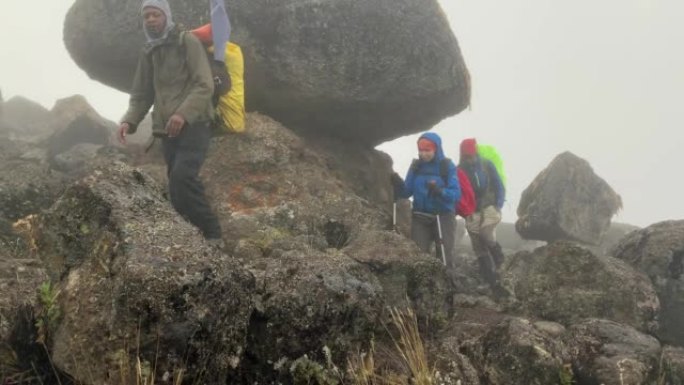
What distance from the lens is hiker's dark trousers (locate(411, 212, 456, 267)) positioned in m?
12.6

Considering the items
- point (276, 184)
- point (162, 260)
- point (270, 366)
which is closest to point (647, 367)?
point (270, 366)

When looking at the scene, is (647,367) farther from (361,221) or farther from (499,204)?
(499,204)

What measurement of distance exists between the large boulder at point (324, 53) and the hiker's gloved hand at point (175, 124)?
21.0 ft

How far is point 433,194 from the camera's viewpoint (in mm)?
12375

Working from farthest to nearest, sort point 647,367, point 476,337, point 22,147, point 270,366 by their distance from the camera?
point 22,147 < point 476,337 < point 647,367 < point 270,366

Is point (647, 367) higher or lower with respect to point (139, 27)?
lower

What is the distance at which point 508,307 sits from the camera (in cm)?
979

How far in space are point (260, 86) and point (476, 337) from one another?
33.4 feet

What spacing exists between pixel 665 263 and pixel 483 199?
5.19 metres

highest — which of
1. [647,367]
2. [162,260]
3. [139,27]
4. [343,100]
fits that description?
[139,27]

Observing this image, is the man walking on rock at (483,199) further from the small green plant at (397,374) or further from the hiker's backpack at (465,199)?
the small green plant at (397,374)

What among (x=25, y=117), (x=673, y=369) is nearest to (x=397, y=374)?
(x=673, y=369)

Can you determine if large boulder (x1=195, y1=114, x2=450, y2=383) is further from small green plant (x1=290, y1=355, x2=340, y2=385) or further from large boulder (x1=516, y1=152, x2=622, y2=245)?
large boulder (x1=516, y1=152, x2=622, y2=245)

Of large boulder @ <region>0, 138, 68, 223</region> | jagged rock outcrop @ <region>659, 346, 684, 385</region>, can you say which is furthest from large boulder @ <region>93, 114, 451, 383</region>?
jagged rock outcrop @ <region>659, 346, 684, 385</region>
